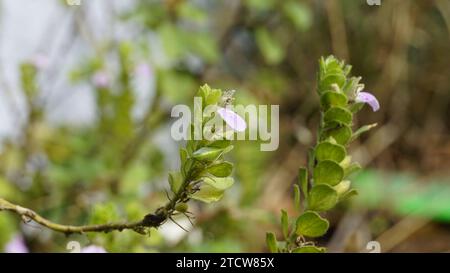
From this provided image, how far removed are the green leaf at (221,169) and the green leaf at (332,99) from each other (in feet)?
0.48

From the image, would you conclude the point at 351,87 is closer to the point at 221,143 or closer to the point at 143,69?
the point at 221,143

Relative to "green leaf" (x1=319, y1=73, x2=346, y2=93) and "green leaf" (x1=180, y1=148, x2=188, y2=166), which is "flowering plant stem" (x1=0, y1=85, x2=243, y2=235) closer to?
"green leaf" (x1=180, y1=148, x2=188, y2=166)

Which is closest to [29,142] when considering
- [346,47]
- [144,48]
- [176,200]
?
[144,48]

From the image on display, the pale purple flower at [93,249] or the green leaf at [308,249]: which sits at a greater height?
the pale purple flower at [93,249]

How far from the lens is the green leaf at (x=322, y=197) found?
31.5 inches

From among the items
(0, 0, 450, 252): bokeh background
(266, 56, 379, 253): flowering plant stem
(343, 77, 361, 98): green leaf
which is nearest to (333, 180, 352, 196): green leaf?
(266, 56, 379, 253): flowering plant stem

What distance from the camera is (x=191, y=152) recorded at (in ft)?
2.39

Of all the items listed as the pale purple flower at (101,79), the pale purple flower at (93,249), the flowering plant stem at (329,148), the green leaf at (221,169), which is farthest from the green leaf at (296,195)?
the pale purple flower at (101,79)

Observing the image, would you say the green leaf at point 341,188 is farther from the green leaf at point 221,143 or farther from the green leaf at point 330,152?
the green leaf at point 221,143

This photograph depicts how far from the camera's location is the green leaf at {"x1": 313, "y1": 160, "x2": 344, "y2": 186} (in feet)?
2.61

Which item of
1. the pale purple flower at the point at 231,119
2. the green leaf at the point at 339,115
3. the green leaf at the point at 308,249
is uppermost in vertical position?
the green leaf at the point at 339,115

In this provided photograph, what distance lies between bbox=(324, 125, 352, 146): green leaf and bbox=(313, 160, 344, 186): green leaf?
3 centimetres

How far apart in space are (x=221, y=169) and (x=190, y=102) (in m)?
1.48

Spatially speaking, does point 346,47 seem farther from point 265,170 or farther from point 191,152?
point 191,152
